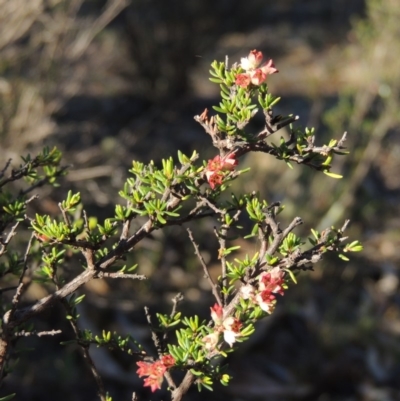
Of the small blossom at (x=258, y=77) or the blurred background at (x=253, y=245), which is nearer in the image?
the small blossom at (x=258, y=77)

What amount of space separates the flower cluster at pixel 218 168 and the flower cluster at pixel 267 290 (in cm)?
19

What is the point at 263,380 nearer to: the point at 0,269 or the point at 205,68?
the point at 0,269

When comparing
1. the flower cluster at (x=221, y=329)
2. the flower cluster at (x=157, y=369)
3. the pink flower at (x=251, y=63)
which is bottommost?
the flower cluster at (x=157, y=369)

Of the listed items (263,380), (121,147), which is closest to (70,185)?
(121,147)

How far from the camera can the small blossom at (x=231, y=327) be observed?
3.84 ft

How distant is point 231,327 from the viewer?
1.19m

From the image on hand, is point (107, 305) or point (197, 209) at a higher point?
point (107, 305)

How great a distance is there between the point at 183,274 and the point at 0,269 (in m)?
3.94

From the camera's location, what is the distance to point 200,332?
1.27m

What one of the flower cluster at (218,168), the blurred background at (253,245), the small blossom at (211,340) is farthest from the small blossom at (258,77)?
the blurred background at (253,245)

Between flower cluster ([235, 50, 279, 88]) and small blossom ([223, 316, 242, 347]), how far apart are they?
426mm

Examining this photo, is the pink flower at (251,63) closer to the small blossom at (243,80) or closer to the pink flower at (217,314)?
the small blossom at (243,80)

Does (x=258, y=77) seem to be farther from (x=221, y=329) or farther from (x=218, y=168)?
(x=221, y=329)

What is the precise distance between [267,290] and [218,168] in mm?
230
